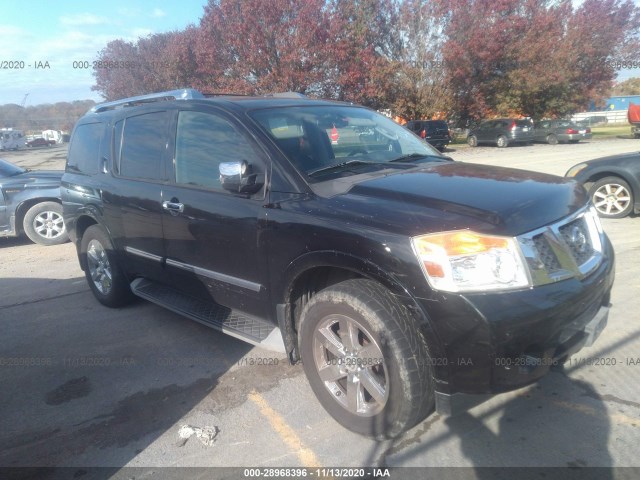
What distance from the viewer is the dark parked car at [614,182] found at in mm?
7410

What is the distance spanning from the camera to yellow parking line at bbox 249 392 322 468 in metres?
2.65

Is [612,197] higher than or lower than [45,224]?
higher

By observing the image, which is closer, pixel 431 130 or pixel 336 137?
pixel 336 137

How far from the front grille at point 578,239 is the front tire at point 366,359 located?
39.7 inches

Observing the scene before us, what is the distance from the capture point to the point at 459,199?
263cm

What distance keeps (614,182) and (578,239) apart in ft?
19.3

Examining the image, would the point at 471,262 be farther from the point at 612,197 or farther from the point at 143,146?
the point at 612,197

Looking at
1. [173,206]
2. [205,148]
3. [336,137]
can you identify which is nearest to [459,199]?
[336,137]

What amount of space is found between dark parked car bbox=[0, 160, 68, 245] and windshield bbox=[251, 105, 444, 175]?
6.60 meters

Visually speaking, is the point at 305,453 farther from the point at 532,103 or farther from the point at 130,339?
the point at 532,103

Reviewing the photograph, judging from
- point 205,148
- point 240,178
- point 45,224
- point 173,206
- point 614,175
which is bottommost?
point 45,224

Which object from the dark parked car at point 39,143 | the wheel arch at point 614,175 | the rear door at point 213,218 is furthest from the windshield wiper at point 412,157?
the dark parked car at point 39,143

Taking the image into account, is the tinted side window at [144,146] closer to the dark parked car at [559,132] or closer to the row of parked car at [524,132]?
the row of parked car at [524,132]

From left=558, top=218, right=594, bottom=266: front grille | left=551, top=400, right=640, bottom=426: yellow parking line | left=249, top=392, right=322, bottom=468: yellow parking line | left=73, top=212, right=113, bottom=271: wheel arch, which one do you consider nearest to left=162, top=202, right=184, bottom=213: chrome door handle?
left=73, top=212, right=113, bottom=271: wheel arch
